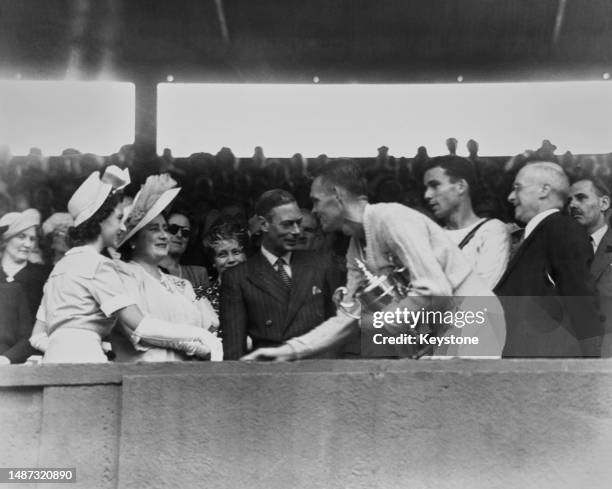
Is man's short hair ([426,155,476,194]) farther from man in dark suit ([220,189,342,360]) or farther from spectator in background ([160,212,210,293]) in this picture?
spectator in background ([160,212,210,293])

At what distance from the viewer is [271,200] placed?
9.16 metres

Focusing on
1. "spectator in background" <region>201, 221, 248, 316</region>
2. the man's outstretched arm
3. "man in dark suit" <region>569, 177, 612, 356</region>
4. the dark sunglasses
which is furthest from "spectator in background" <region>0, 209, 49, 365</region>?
→ "man in dark suit" <region>569, 177, 612, 356</region>

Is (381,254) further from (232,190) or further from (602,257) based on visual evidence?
(602,257)

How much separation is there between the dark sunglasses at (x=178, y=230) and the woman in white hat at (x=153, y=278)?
0.03m

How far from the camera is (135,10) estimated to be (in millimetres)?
9328

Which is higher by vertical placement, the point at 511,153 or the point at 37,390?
the point at 511,153

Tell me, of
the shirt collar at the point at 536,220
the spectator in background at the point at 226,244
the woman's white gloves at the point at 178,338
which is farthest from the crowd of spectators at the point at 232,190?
the woman's white gloves at the point at 178,338

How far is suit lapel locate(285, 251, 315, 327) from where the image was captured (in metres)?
9.07

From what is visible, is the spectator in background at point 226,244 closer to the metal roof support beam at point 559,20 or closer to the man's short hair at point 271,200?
the man's short hair at point 271,200

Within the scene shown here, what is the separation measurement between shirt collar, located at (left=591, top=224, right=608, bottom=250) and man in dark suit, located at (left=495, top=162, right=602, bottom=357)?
5cm

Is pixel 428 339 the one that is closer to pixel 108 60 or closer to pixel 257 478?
pixel 257 478

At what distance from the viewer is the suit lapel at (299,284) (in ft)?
29.8

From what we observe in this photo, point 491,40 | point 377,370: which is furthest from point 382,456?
point 491,40

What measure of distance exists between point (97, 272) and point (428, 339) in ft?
6.61
